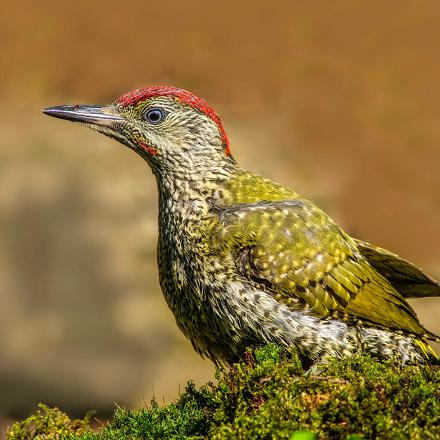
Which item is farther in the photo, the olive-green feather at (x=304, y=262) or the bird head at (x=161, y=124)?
the bird head at (x=161, y=124)

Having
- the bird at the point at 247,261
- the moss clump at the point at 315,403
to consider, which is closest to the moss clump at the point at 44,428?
the moss clump at the point at 315,403

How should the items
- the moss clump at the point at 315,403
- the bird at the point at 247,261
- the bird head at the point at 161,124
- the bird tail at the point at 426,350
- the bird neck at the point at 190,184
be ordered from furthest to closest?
1. the bird head at the point at 161,124
2. the bird neck at the point at 190,184
3. the bird tail at the point at 426,350
4. the bird at the point at 247,261
5. the moss clump at the point at 315,403

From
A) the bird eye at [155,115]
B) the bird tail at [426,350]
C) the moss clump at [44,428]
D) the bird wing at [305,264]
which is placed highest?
the bird eye at [155,115]

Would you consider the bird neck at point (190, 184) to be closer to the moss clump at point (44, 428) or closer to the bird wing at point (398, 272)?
the bird wing at point (398, 272)

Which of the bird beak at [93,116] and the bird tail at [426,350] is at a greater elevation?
the bird beak at [93,116]

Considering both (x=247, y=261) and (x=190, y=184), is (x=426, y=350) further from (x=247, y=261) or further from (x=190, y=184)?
(x=190, y=184)

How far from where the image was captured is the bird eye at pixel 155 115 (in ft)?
→ 17.0

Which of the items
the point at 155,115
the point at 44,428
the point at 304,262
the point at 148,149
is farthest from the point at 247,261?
the point at 44,428

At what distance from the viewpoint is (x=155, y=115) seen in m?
5.18

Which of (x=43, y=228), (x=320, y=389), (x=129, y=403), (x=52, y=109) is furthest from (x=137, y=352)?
(x=320, y=389)

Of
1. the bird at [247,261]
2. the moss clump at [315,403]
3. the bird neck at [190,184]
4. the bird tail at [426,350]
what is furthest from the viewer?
the bird neck at [190,184]

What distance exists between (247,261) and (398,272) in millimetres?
994

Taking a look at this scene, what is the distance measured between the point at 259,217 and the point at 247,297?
0.46 metres

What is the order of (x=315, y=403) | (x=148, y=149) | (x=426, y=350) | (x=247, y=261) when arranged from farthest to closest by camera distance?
1. (x=148, y=149)
2. (x=426, y=350)
3. (x=247, y=261)
4. (x=315, y=403)
